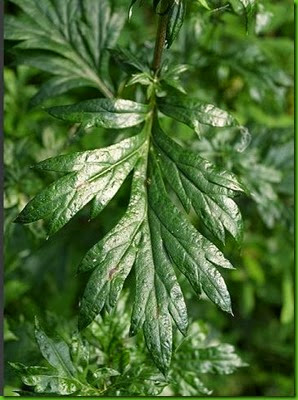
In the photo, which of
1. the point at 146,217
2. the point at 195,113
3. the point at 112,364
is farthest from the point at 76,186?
the point at 112,364

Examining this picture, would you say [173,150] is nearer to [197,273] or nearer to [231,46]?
[197,273]

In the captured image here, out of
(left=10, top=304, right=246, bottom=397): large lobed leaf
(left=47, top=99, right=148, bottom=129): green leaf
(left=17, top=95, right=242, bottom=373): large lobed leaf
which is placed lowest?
(left=10, top=304, right=246, bottom=397): large lobed leaf

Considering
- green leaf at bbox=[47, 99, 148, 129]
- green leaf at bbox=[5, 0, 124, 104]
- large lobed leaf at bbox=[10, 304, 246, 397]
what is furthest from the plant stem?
large lobed leaf at bbox=[10, 304, 246, 397]

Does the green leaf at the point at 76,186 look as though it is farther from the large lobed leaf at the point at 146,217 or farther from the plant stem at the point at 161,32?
the plant stem at the point at 161,32

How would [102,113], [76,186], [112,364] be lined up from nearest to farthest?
[76,186] → [102,113] → [112,364]

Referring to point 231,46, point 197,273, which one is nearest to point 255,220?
point 231,46

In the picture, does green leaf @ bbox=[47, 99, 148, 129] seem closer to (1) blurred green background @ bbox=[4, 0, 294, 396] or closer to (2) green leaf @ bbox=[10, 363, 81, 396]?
(1) blurred green background @ bbox=[4, 0, 294, 396]

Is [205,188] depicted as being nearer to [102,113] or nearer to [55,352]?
[102,113]
